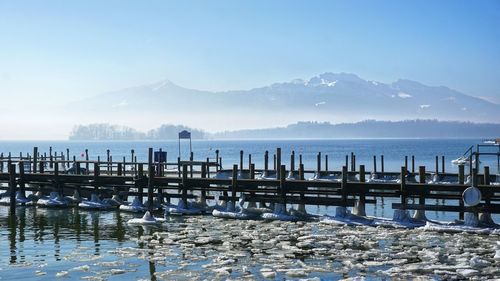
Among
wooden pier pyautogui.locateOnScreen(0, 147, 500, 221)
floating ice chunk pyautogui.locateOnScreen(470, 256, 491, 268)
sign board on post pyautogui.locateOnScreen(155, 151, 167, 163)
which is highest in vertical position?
sign board on post pyautogui.locateOnScreen(155, 151, 167, 163)

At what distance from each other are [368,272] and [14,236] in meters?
15.0

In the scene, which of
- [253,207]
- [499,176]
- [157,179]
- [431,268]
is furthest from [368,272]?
[499,176]

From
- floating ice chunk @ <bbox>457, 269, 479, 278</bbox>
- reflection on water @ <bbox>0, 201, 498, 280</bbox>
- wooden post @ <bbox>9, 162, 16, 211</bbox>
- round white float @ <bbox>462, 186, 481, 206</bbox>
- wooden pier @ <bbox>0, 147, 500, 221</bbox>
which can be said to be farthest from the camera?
wooden post @ <bbox>9, 162, 16, 211</bbox>

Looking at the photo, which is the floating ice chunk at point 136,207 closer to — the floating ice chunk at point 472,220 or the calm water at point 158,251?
the calm water at point 158,251

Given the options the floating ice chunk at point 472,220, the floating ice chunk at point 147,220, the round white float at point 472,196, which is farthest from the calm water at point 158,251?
the round white float at point 472,196

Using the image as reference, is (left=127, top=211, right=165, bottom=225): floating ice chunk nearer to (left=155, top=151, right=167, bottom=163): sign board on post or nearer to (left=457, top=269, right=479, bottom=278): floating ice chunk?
(left=155, top=151, right=167, bottom=163): sign board on post

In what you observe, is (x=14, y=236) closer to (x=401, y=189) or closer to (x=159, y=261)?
(x=159, y=261)

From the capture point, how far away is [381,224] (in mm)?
26125

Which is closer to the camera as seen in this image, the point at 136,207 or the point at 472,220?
the point at 472,220

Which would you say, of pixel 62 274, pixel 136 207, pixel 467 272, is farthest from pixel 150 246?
pixel 136 207

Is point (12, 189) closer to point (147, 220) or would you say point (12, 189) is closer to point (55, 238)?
point (147, 220)

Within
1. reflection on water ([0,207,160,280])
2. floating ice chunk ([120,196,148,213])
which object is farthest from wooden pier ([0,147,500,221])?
reflection on water ([0,207,160,280])

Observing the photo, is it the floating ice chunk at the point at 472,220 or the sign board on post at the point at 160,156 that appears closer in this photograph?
the floating ice chunk at the point at 472,220

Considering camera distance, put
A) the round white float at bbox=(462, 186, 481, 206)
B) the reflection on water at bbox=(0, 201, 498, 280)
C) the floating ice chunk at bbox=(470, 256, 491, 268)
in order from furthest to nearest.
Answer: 1. the round white float at bbox=(462, 186, 481, 206)
2. the reflection on water at bbox=(0, 201, 498, 280)
3. the floating ice chunk at bbox=(470, 256, 491, 268)
